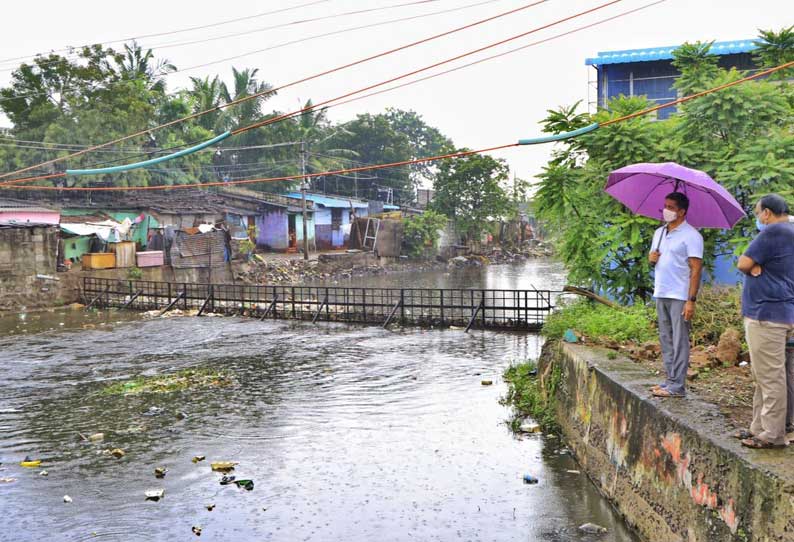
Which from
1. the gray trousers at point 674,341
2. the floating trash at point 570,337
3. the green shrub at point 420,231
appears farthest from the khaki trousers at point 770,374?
the green shrub at point 420,231

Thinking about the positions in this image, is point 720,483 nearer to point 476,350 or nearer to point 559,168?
point 559,168

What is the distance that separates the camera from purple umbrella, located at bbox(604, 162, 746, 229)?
6965mm

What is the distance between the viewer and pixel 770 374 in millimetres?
4996

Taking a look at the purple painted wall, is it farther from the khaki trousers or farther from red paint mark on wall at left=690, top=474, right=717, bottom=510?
the khaki trousers

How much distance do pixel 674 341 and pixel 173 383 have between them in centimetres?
1044

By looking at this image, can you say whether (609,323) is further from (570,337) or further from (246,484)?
(246,484)

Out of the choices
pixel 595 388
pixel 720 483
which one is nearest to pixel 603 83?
pixel 595 388

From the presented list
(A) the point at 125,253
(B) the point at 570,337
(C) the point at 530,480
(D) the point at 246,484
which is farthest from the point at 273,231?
(C) the point at 530,480

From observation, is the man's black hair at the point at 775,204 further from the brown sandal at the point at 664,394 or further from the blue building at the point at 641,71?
the blue building at the point at 641,71

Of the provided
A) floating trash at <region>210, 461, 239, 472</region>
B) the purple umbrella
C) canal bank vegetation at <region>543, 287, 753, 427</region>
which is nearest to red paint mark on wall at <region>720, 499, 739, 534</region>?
canal bank vegetation at <region>543, 287, 753, 427</region>

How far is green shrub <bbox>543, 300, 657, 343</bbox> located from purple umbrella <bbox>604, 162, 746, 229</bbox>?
7.11 feet

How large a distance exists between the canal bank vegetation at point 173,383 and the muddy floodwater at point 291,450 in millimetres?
248

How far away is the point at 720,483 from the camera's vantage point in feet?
16.3

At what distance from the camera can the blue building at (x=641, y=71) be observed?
24.0 meters
